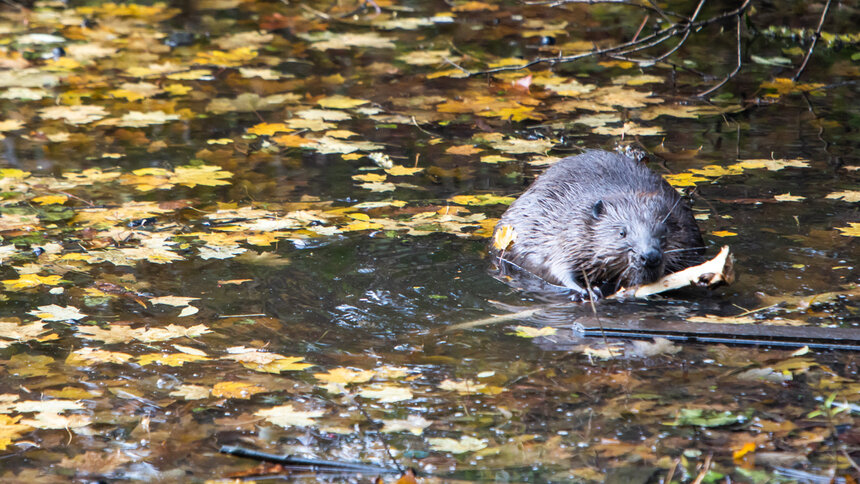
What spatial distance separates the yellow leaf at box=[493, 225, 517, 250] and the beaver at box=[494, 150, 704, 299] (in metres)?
0.10

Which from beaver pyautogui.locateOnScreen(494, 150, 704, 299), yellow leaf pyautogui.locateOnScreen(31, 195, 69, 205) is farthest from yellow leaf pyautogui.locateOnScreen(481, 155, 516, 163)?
yellow leaf pyautogui.locateOnScreen(31, 195, 69, 205)

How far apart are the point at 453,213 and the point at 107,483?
3.35 metres

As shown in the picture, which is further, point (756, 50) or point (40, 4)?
point (40, 4)

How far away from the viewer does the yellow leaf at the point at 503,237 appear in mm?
6051

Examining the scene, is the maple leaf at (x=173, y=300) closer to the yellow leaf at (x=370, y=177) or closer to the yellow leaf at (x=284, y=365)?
the yellow leaf at (x=284, y=365)

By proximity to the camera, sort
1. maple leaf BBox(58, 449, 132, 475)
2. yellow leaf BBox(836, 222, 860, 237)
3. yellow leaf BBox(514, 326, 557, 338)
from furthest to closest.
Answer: yellow leaf BBox(836, 222, 860, 237), yellow leaf BBox(514, 326, 557, 338), maple leaf BBox(58, 449, 132, 475)

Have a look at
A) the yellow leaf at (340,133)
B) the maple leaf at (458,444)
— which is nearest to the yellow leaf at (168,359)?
the maple leaf at (458,444)

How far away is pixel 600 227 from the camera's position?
233 inches

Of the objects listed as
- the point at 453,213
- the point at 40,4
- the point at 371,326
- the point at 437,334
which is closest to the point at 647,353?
the point at 437,334

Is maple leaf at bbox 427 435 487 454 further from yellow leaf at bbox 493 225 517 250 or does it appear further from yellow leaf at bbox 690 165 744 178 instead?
yellow leaf at bbox 690 165 744 178

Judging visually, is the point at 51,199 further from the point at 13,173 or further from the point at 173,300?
the point at 173,300

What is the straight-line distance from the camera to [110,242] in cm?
632

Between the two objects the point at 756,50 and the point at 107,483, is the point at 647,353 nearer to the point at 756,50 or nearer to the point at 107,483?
the point at 107,483

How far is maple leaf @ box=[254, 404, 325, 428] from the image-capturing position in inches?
168
